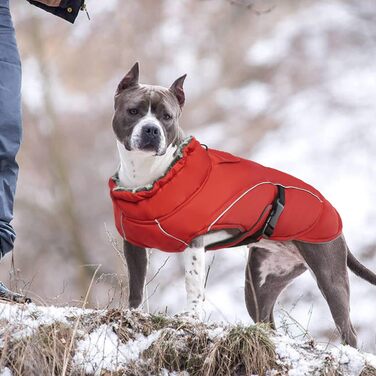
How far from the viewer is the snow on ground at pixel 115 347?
434cm

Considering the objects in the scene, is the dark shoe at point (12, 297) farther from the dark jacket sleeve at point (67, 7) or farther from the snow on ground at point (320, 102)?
the snow on ground at point (320, 102)

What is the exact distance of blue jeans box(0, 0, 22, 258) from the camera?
509 cm

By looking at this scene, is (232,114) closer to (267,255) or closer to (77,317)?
(267,255)

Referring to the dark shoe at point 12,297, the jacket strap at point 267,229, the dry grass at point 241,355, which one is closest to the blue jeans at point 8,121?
the dark shoe at point 12,297

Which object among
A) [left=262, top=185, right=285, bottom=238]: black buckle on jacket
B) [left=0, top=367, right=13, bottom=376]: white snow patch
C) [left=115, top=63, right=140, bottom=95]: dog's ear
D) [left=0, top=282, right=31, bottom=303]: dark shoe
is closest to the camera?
[left=0, top=367, right=13, bottom=376]: white snow patch

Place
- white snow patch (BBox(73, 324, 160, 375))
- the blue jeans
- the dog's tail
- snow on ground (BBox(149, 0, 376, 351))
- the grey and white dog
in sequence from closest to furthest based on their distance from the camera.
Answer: white snow patch (BBox(73, 324, 160, 375)), the blue jeans, the grey and white dog, the dog's tail, snow on ground (BBox(149, 0, 376, 351))

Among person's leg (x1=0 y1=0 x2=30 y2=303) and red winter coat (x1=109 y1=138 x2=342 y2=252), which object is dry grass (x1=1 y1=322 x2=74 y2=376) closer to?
person's leg (x1=0 y1=0 x2=30 y2=303)

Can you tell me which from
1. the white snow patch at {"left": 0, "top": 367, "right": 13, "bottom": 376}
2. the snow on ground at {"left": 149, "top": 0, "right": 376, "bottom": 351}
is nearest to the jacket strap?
the white snow patch at {"left": 0, "top": 367, "right": 13, "bottom": 376}

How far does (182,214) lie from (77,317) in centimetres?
111

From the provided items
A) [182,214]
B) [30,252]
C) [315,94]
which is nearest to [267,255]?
[182,214]

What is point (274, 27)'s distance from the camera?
23531mm

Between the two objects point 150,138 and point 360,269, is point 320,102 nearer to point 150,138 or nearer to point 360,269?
point 360,269

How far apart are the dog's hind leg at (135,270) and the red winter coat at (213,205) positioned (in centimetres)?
14

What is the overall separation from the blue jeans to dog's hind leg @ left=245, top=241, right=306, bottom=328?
182 centimetres
